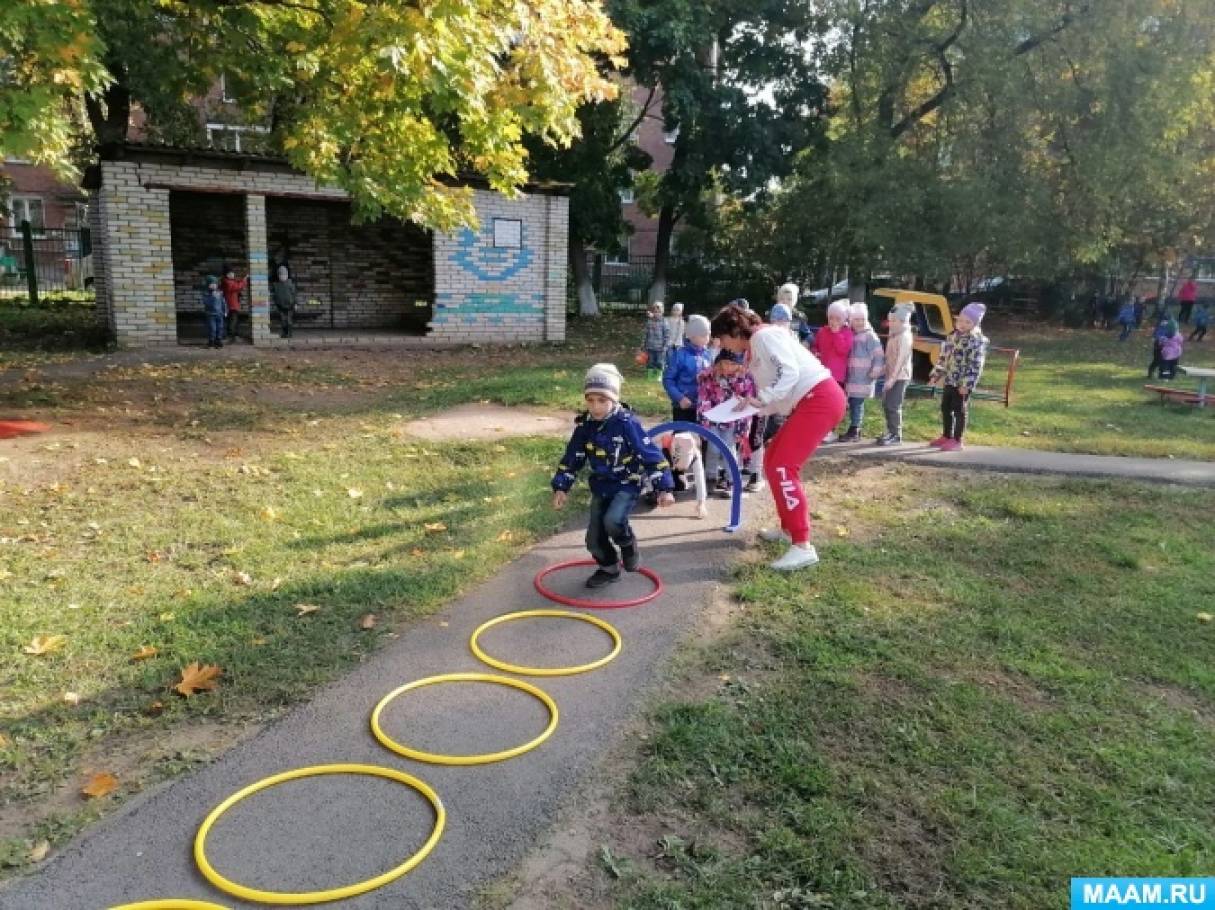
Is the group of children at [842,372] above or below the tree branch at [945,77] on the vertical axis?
below

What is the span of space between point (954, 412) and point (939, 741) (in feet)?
22.4

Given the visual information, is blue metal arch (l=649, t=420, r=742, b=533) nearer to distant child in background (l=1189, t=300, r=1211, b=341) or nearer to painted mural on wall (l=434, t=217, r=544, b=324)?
painted mural on wall (l=434, t=217, r=544, b=324)

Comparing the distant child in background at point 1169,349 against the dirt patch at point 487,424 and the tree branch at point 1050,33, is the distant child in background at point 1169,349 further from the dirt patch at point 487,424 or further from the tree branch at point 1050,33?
the dirt patch at point 487,424

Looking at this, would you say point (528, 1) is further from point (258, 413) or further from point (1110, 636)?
point (1110, 636)

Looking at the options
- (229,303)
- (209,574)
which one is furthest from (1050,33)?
(209,574)

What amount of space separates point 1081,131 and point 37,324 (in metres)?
25.5

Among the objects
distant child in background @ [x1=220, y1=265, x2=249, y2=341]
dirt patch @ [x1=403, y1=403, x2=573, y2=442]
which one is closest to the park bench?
dirt patch @ [x1=403, y1=403, x2=573, y2=442]

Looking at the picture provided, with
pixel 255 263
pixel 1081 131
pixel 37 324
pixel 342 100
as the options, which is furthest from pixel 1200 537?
pixel 37 324

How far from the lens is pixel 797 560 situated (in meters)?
6.05

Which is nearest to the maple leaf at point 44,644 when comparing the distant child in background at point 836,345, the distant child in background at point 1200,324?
the distant child in background at point 836,345

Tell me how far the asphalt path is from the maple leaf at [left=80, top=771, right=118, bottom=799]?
0.50 feet

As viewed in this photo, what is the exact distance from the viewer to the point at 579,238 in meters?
24.8

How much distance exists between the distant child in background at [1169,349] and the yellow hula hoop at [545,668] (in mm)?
16884

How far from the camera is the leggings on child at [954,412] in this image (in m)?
9.89
